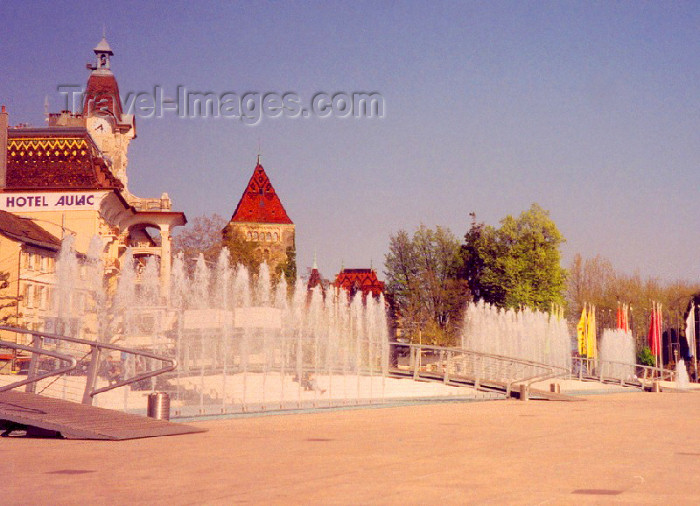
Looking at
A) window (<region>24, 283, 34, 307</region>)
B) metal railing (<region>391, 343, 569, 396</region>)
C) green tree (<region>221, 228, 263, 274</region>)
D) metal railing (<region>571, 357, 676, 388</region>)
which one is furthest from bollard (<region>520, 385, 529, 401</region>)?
green tree (<region>221, 228, 263, 274</region>)

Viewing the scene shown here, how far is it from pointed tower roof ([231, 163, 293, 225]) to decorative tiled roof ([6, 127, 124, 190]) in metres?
101

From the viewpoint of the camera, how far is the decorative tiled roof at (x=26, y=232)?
57.1 meters

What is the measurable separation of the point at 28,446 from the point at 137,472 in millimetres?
3788

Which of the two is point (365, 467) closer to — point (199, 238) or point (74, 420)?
point (74, 420)

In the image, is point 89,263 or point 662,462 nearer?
point 662,462

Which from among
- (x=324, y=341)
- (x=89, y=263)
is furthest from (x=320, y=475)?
(x=89, y=263)

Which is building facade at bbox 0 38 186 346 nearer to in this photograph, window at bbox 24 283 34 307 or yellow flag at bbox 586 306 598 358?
window at bbox 24 283 34 307

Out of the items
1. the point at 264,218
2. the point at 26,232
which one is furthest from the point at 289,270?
the point at 264,218

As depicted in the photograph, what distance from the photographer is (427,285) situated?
8681cm

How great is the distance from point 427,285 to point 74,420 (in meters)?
71.7

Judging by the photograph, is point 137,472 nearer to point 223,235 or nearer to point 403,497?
point 403,497

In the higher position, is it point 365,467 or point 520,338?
point 520,338

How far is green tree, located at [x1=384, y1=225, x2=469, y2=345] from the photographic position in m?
85.2

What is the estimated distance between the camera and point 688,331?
87062 millimetres
